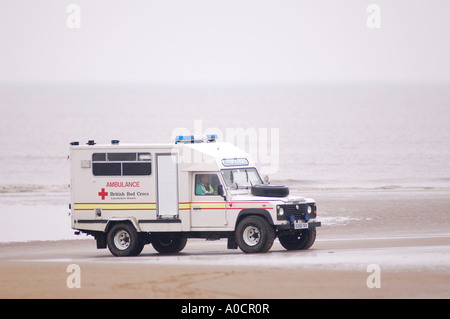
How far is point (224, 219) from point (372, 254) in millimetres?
3446

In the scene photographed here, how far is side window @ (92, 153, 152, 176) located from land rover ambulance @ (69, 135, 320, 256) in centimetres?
2

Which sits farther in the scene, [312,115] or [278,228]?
[312,115]

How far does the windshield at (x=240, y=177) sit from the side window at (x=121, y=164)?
1771 millimetres

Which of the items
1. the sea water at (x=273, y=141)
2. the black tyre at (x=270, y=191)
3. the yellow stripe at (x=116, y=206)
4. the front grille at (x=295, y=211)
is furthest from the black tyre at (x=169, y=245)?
the sea water at (x=273, y=141)

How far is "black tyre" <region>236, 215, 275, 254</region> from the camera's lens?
862 inches

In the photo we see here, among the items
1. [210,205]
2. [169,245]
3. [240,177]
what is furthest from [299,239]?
[169,245]

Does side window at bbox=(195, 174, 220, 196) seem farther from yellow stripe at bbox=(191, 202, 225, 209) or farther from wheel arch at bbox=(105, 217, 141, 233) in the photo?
wheel arch at bbox=(105, 217, 141, 233)

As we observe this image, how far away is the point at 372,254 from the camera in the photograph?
21016 mm

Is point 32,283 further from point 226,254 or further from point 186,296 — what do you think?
point 226,254

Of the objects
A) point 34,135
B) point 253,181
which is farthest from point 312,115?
point 253,181

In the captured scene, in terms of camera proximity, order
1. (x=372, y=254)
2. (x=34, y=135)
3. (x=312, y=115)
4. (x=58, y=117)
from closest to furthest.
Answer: (x=372, y=254) < (x=34, y=135) < (x=58, y=117) < (x=312, y=115)

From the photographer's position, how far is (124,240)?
921 inches

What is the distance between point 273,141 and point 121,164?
89.0 metres
